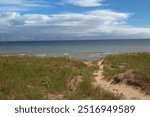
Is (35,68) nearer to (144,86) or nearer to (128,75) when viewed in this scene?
(128,75)

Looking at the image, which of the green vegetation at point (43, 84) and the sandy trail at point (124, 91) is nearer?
the green vegetation at point (43, 84)

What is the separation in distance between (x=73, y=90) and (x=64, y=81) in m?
3.01

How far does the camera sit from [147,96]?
60.2 ft

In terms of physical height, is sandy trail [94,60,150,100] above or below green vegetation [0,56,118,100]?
below

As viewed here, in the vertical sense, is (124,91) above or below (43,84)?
below

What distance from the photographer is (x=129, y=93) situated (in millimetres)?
19375

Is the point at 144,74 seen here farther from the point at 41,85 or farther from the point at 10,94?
the point at 10,94

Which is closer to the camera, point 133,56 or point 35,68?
point 35,68

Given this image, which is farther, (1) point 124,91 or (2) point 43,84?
(2) point 43,84

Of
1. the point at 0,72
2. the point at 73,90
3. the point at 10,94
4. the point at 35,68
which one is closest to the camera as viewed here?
the point at 10,94

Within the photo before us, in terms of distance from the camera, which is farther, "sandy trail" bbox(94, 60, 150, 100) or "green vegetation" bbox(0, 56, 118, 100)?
"sandy trail" bbox(94, 60, 150, 100)

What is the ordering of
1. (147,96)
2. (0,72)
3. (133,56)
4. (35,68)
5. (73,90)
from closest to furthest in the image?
1. (147,96)
2. (73,90)
3. (0,72)
4. (35,68)
5. (133,56)

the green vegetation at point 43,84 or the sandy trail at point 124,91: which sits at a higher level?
the green vegetation at point 43,84

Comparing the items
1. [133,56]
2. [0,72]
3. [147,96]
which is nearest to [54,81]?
[0,72]
